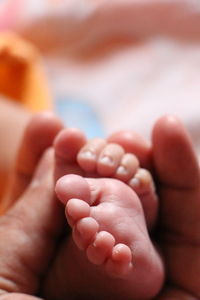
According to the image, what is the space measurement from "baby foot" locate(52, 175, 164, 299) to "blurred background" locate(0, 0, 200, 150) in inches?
19.2

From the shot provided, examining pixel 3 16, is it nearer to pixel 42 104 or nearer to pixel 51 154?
pixel 42 104

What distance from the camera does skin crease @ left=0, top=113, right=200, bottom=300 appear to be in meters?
0.65

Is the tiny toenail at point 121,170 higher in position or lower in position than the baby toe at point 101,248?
higher

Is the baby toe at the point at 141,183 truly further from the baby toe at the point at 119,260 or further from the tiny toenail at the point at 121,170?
the baby toe at the point at 119,260

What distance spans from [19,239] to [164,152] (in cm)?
22

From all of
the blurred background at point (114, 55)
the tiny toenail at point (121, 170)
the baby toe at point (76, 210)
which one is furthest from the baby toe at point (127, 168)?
the blurred background at point (114, 55)

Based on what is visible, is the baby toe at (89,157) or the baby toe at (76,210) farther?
the baby toe at (89,157)

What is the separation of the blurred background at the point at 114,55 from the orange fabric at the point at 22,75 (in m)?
0.07

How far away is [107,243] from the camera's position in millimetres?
511

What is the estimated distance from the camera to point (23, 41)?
4.23ft

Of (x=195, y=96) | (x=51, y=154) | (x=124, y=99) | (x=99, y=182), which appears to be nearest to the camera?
(x=99, y=182)

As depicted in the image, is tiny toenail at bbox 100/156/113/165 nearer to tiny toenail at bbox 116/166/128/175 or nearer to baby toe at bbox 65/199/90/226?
tiny toenail at bbox 116/166/128/175

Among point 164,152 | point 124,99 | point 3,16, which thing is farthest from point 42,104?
point 164,152

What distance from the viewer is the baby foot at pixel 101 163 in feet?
2.13
